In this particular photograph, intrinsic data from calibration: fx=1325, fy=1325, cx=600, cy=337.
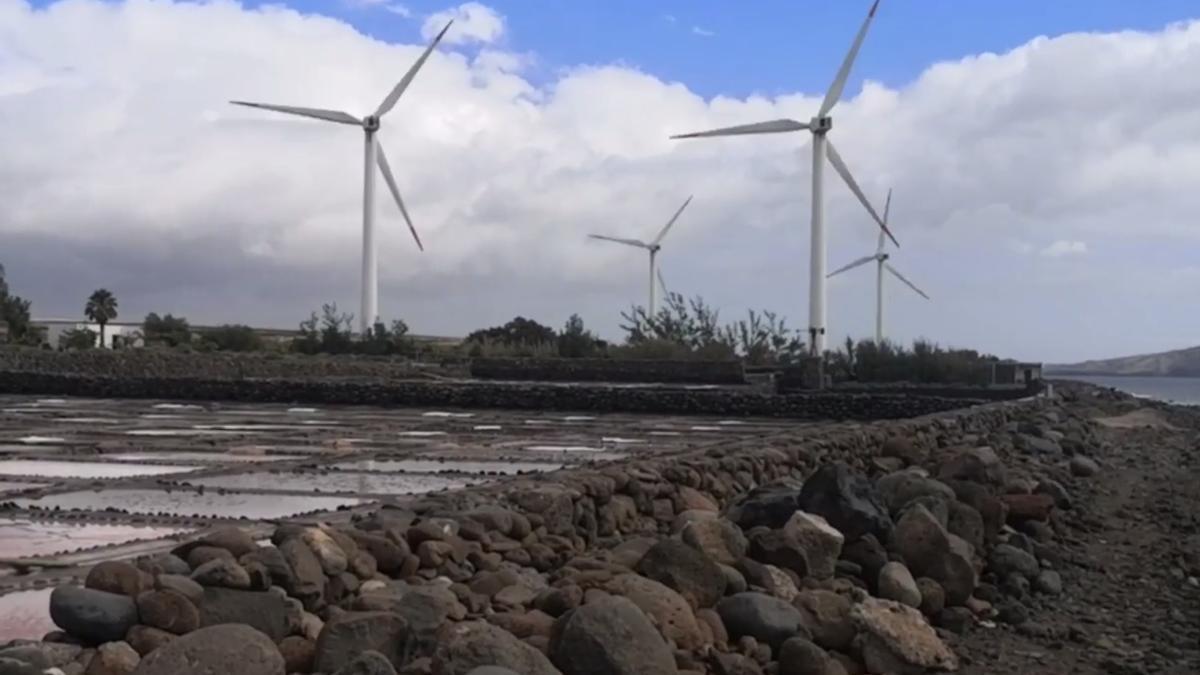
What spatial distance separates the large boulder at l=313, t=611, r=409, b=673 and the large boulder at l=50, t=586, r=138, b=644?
72 cm

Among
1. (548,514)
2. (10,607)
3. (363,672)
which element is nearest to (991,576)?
(548,514)

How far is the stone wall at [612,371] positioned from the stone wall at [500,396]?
11176 mm

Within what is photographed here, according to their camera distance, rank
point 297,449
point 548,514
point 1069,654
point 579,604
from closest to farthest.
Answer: point 579,604 < point 1069,654 < point 548,514 < point 297,449

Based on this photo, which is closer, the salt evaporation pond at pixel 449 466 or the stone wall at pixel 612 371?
the salt evaporation pond at pixel 449 466

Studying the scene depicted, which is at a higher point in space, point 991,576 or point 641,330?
point 641,330

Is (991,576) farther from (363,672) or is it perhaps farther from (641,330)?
(641,330)

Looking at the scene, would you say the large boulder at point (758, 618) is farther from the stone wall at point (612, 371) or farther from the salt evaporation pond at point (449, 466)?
the stone wall at point (612, 371)

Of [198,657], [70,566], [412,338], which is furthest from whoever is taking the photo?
[412,338]

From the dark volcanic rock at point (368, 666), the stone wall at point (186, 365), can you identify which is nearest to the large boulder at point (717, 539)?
the dark volcanic rock at point (368, 666)

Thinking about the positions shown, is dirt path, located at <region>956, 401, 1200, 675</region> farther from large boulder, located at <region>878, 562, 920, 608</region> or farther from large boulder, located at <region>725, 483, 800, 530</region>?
large boulder, located at <region>725, 483, 800, 530</region>

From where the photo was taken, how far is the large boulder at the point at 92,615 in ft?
16.1

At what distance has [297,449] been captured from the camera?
15.2m

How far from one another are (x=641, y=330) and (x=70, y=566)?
53333 millimetres

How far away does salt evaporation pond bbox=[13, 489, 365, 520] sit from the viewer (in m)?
9.28
